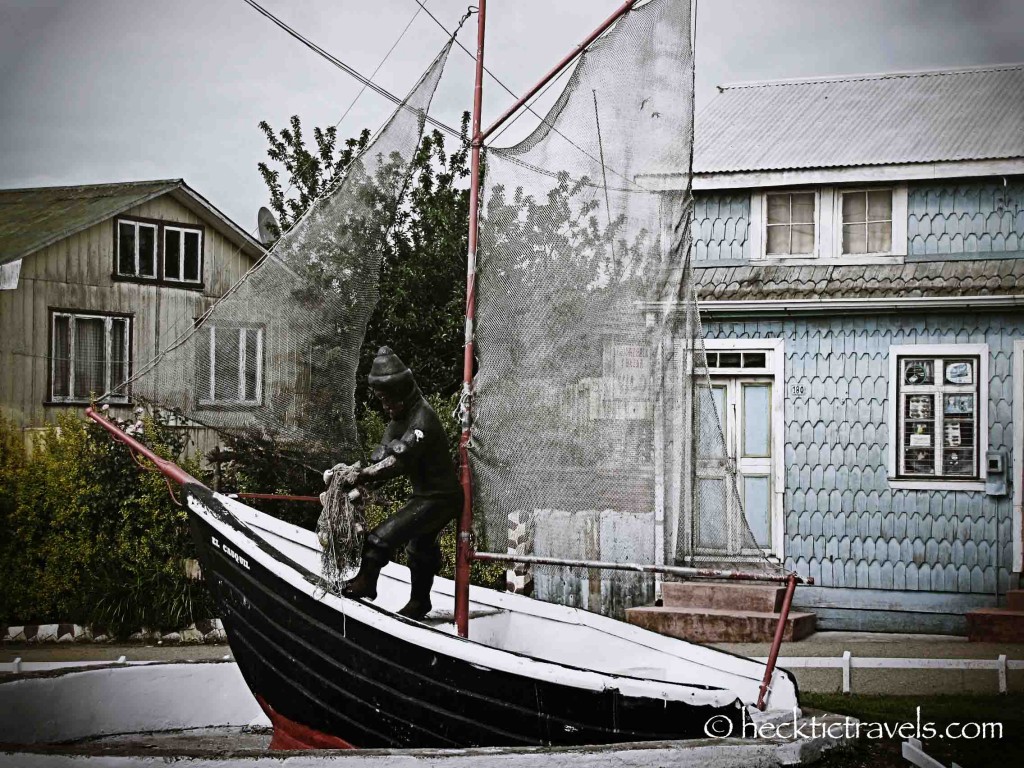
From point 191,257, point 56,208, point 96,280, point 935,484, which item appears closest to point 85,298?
point 96,280

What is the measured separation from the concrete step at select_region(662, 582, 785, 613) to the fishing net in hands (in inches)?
238

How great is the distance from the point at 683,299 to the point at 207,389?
2.78 m

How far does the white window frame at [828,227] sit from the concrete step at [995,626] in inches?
145

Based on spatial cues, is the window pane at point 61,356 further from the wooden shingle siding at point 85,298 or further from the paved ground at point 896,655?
the paved ground at point 896,655

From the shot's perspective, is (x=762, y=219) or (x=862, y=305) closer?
(x=862, y=305)

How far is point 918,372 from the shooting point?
12.0 meters

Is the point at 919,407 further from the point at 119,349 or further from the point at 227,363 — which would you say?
the point at 119,349

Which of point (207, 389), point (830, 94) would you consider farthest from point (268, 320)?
point (830, 94)

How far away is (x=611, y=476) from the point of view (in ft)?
21.9

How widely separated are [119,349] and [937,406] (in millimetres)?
10959

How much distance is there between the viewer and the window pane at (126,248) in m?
16.9

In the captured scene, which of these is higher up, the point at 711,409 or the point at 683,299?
the point at 683,299

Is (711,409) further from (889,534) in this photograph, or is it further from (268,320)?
(889,534)

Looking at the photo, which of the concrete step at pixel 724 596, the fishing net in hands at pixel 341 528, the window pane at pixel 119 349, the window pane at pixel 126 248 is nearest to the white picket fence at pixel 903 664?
the concrete step at pixel 724 596
